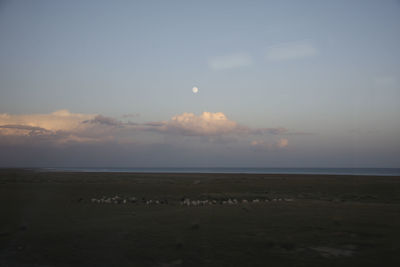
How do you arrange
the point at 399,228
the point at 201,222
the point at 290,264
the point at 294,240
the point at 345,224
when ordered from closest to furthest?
1. the point at 290,264
2. the point at 294,240
3. the point at 399,228
4. the point at 345,224
5. the point at 201,222

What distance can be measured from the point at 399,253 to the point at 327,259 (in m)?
2.10

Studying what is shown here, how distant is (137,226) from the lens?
12609 millimetres

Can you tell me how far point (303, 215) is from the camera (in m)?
14.2

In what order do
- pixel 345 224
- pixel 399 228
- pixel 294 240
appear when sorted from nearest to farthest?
1. pixel 294 240
2. pixel 399 228
3. pixel 345 224

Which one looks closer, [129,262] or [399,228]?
[129,262]

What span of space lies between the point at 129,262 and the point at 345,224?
901 centimetres

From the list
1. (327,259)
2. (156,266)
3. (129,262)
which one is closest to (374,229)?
(327,259)

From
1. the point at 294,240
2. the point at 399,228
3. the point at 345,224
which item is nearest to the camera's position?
the point at 294,240

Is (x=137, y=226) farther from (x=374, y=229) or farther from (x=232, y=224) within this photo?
(x=374, y=229)

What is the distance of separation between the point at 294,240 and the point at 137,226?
6.59m

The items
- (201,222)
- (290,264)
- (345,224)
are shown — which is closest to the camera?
(290,264)

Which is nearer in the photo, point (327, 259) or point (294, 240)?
point (327, 259)

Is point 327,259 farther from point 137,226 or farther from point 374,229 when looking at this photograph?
point 137,226

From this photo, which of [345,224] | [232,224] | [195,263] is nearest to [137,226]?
[232,224]
